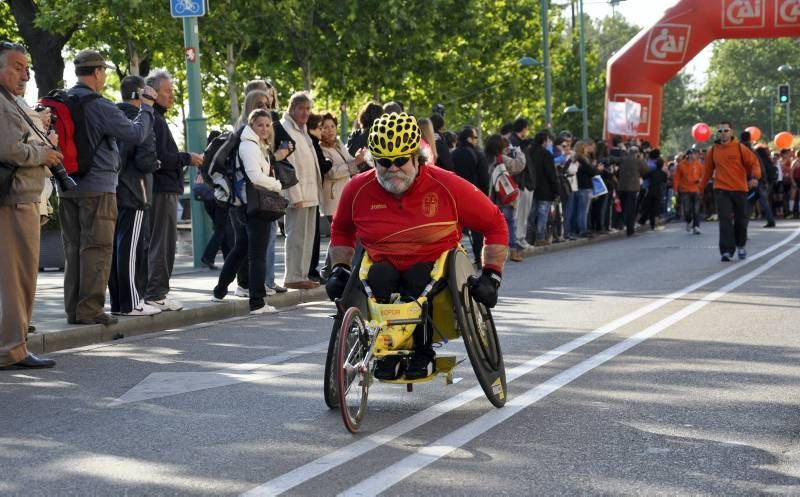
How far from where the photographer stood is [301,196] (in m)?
15.5

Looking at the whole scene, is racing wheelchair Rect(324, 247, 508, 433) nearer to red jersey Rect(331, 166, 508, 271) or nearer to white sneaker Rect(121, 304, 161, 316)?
red jersey Rect(331, 166, 508, 271)

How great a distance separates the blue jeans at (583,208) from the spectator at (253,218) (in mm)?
14575

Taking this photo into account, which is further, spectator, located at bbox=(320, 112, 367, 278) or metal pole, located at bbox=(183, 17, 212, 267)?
Result: metal pole, located at bbox=(183, 17, 212, 267)

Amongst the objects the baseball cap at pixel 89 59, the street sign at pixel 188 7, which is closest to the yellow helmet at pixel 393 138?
the baseball cap at pixel 89 59

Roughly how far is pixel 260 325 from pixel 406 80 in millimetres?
30267

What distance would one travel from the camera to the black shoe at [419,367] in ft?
25.8

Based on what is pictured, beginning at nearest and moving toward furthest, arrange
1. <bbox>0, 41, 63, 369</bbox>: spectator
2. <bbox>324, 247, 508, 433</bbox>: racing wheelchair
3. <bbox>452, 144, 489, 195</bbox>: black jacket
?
<bbox>324, 247, 508, 433</bbox>: racing wheelchair → <bbox>0, 41, 63, 369</bbox>: spectator → <bbox>452, 144, 489, 195</bbox>: black jacket

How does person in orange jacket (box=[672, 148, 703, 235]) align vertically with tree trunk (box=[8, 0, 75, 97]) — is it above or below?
below

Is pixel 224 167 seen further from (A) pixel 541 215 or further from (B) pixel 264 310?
(A) pixel 541 215

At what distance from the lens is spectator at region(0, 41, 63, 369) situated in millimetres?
10062

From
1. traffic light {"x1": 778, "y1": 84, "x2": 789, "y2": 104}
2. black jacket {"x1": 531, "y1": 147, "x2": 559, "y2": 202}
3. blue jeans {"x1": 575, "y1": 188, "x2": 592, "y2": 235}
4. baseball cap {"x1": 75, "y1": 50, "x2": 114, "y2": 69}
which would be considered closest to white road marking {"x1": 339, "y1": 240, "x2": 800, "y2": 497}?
baseball cap {"x1": 75, "y1": 50, "x2": 114, "y2": 69}

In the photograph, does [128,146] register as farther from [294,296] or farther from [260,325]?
[294,296]

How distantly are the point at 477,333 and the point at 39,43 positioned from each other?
1233 inches

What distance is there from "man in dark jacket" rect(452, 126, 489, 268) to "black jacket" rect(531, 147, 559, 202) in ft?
10.5
